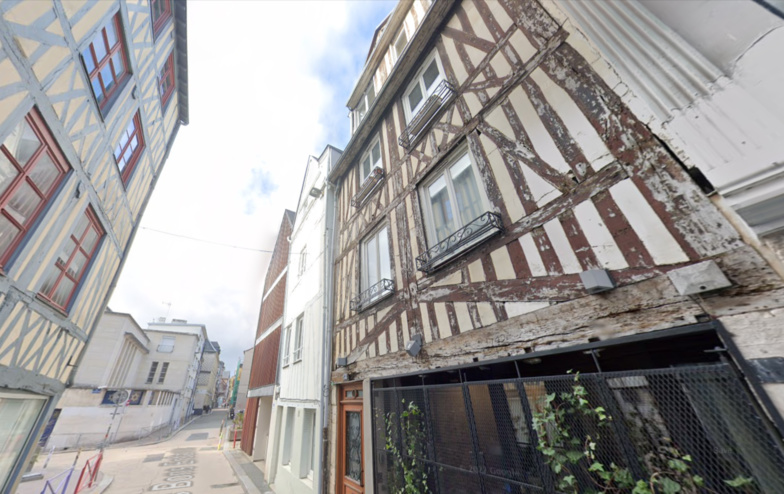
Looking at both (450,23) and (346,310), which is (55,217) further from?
(450,23)

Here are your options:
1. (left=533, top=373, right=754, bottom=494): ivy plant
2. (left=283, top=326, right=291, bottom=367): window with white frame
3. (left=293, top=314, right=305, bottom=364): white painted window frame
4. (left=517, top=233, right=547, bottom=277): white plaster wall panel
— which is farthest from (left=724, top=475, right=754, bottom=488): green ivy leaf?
(left=283, top=326, right=291, bottom=367): window with white frame

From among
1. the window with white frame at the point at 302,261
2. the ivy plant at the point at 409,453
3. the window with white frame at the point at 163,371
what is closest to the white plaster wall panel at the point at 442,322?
the ivy plant at the point at 409,453

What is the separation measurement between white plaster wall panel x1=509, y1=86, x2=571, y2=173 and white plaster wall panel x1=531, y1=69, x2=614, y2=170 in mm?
158

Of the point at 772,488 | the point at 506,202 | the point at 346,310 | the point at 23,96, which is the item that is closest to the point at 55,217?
the point at 23,96

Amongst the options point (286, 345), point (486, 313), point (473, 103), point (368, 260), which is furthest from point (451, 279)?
point (286, 345)

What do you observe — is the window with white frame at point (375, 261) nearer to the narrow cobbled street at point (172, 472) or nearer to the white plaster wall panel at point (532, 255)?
the white plaster wall panel at point (532, 255)

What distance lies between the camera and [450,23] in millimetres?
4504

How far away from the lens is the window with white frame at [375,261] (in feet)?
16.1

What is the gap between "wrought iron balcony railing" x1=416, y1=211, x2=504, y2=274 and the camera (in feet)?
9.37

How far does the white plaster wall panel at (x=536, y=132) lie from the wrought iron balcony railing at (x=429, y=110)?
1.19 meters

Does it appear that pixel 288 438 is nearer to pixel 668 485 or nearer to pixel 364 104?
pixel 668 485

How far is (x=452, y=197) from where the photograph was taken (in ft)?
12.2

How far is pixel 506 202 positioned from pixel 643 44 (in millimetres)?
1476

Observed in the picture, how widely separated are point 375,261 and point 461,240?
8.01 ft
